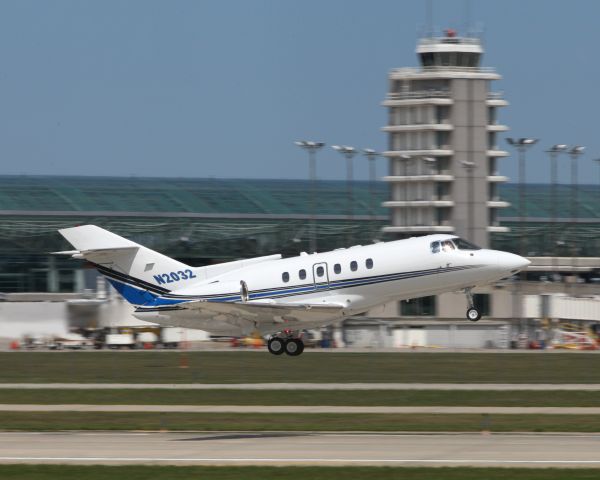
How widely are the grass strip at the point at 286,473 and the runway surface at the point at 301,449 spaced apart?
3.28 ft

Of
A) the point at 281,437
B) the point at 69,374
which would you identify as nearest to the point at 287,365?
the point at 69,374

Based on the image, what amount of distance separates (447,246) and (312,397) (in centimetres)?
850

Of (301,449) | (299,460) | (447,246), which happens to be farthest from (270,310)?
(299,460)

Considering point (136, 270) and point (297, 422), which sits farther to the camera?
point (136, 270)

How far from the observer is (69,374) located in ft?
208

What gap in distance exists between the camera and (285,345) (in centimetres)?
5100

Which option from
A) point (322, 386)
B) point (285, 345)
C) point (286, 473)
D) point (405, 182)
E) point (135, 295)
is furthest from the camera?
point (405, 182)

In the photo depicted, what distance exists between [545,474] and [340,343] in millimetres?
53212

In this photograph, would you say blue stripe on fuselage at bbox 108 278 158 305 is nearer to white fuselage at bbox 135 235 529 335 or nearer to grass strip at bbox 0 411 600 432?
white fuselage at bbox 135 235 529 335

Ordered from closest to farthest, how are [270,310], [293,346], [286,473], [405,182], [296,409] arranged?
1. [286,473]
2. [296,409]
3. [270,310]
4. [293,346]
5. [405,182]

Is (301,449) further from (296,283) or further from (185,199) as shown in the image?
(185,199)

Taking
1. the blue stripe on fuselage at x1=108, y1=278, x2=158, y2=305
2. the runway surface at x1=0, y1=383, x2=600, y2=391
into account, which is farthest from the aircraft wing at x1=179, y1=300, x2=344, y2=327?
the runway surface at x1=0, y1=383, x2=600, y2=391

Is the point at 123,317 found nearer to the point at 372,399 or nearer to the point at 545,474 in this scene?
the point at 372,399

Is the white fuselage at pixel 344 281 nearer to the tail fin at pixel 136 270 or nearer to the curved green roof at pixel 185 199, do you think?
the tail fin at pixel 136 270
